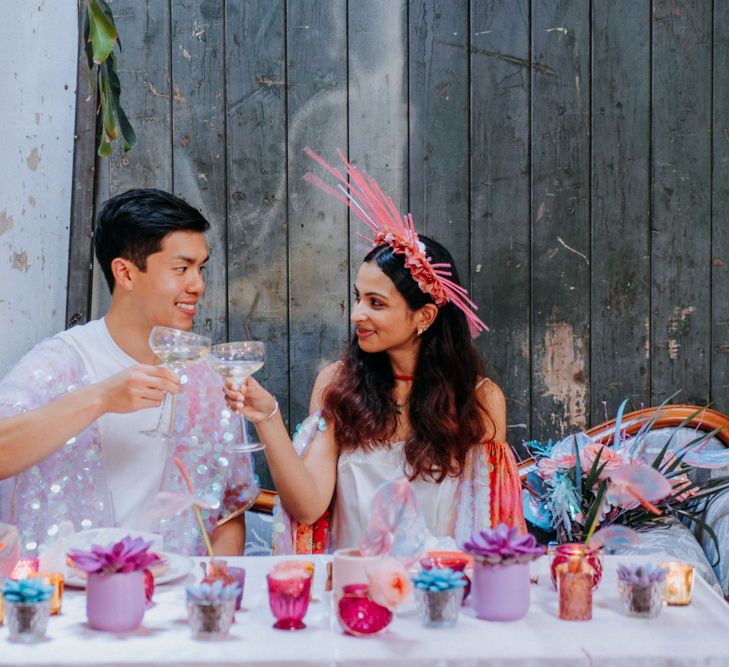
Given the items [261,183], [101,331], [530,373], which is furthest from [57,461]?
[530,373]

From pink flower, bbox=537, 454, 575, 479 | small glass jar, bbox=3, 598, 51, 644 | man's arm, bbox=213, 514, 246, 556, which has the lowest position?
man's arm, bbox=213, 514, 246, 556

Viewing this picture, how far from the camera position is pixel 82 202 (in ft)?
9.11

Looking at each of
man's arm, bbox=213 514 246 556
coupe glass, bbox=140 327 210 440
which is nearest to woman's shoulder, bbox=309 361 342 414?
man's arm, bbox=213 514 246 556

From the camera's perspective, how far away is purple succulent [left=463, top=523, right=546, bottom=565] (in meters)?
1.28

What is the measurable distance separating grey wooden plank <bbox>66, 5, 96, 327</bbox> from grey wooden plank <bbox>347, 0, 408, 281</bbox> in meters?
0.77

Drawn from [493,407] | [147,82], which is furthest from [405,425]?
[147,82]

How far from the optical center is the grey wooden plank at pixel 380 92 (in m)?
2.78

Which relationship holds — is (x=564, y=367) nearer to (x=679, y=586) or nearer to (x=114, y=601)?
(x=679, y=586)

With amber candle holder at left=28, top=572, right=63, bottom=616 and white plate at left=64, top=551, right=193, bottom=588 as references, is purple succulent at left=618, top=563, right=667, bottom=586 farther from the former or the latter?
amber candle holder at left=28, top=572, right=63, bottom=616

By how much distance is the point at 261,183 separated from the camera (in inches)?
110

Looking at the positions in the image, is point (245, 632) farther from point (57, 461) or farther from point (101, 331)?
point (101, 331)

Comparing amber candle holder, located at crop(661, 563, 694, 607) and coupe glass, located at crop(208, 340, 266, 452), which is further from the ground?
coupe glass, located at crop(208, 340, 266, 452)

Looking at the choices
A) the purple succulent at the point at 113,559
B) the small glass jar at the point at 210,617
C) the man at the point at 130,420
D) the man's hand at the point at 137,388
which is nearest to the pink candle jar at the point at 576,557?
the small glass jar at the point at 210,617

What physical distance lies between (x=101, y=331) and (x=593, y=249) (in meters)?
1.47
